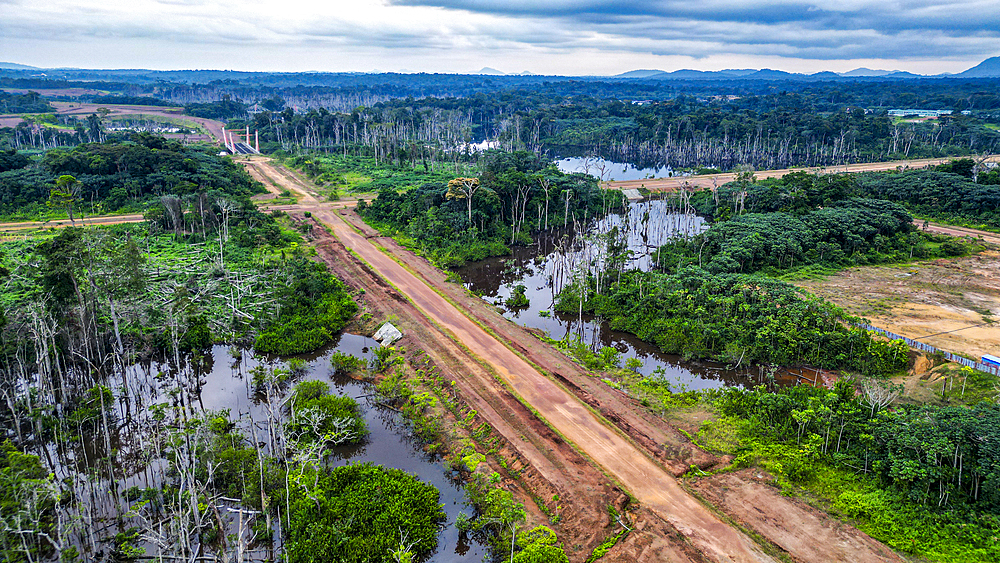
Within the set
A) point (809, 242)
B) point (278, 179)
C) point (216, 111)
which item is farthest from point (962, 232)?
point (216, 111)

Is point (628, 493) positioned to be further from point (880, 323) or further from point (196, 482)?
point (880, 323)

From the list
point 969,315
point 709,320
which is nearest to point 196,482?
point 709,320

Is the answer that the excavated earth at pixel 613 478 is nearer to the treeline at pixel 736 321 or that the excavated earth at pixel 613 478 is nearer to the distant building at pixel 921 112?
the treeline at pixel 736 321

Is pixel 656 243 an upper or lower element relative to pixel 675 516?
upper

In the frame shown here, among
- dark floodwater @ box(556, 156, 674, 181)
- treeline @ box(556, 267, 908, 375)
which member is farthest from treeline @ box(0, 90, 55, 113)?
treeline @ box(556, 267, 908, 375)

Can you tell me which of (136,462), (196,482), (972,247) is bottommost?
(136,462)

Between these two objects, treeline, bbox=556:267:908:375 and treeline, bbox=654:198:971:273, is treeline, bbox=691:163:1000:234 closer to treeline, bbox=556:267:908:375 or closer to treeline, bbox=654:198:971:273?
treeline, bbox=654:198:971:273

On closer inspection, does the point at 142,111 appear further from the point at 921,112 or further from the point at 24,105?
the point at 921,112

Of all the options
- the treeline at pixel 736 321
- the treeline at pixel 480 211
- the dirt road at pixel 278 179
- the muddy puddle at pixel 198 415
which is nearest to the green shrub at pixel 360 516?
the muddy puddle at pixel 198 415
